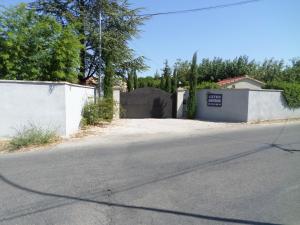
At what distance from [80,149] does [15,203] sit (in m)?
5.00

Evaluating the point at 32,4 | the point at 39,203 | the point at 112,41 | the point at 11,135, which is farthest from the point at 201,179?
the point at 32,4

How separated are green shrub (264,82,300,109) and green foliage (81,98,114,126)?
1228 centimetres

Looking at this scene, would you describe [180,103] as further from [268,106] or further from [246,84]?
[246,84]

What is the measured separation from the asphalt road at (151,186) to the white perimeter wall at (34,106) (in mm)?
2397

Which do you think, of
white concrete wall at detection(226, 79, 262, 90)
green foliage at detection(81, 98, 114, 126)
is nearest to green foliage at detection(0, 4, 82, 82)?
green foliage at detection(81, 98, 114, 126)

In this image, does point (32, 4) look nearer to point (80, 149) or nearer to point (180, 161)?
point (80, 149)

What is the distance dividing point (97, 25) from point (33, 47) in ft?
29.6

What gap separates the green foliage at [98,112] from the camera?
51.8ft

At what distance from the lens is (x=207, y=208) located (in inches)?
196

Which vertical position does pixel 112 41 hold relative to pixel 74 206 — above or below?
above

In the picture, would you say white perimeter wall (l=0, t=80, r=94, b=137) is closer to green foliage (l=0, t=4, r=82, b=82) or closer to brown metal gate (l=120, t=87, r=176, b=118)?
green foliage (l=0, t=4, r=82, b=82)

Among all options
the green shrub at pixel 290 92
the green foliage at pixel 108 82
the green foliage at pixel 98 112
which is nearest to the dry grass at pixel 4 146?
the green foliage at pixel 98 112

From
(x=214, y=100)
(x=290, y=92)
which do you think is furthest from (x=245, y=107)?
(x=290, y=92)

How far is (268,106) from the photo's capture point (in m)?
21.1
